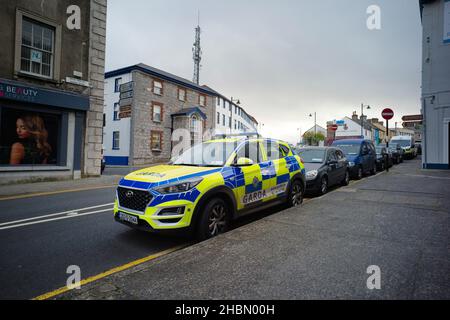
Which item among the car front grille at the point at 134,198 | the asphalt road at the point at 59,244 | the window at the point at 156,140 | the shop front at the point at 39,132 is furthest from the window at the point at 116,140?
the car front grille at the point at 134,198

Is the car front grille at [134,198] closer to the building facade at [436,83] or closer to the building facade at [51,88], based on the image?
the building facade at [51,88]

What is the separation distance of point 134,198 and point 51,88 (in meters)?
10.9

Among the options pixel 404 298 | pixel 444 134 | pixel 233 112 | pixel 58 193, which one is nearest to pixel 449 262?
pixel 404 298

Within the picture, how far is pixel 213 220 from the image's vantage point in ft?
14.2

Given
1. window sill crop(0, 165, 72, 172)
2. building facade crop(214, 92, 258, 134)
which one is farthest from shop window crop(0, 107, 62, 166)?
building facade crop(214, 92, 258, 134)

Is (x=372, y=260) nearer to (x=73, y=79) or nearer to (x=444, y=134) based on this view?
(x=73, y=79)

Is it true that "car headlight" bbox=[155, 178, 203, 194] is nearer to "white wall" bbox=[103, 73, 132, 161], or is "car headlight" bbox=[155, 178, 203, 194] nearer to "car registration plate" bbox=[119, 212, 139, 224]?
"car registration plate" bbox=[119, 212, 139, 224]

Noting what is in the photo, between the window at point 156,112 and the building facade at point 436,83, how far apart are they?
22822 millimetres

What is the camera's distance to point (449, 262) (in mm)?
3129

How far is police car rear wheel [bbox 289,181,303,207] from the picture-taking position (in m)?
6.46

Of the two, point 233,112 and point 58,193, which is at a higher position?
point 233,112

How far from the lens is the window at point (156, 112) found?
27094 millimetres

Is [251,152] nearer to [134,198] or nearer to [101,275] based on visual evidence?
[134,198]

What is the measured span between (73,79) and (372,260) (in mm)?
14222
